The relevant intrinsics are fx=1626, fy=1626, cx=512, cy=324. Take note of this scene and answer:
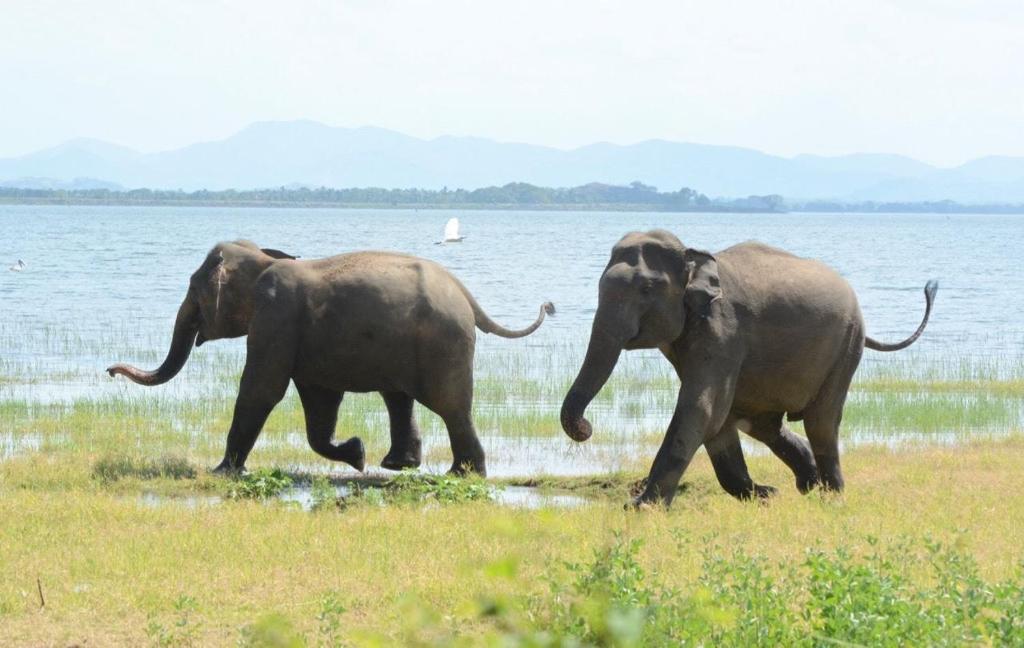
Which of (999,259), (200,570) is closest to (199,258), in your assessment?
(999,259)

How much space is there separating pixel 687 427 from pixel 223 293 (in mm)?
4649

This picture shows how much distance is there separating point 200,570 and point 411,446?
5.15 m

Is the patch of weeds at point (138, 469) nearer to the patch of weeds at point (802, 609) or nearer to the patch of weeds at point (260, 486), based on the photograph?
the patch of weeds at point (260, 486)

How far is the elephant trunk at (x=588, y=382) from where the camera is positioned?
→ 10.5 m

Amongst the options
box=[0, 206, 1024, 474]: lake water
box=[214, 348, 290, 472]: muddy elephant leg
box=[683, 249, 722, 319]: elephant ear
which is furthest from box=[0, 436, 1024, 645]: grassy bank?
box=[0, 206, 1024, 474]: lake water

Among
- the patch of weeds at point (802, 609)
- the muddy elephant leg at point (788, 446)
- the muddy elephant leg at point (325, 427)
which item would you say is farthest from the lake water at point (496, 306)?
the patch of weeds at point (802, 609)

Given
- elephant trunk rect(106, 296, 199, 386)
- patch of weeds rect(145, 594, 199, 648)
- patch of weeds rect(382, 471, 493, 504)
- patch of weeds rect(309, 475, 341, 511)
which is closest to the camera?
patch of weeds rect(145, 594, 199, 648)

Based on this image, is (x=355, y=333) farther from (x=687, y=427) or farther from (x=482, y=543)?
(x=482, y=543)

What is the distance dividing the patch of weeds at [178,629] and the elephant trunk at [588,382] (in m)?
3.19

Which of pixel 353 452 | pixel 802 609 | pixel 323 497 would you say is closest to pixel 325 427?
pixel 353 452

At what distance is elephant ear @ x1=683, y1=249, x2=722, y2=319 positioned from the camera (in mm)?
10969

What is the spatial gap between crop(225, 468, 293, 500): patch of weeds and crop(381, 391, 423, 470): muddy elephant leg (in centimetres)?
177

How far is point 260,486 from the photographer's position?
12.1 metres

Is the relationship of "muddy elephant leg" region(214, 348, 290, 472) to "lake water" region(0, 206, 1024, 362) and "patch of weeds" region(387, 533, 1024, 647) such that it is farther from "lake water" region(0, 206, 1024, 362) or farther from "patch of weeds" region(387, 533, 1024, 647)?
"lake water" region(0, 206, 1024, 362)
